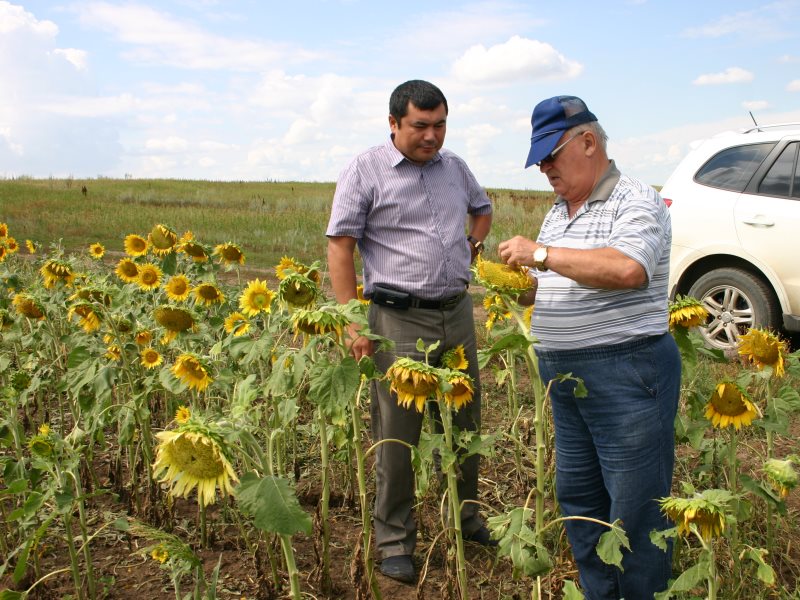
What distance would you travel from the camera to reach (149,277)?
4688 mm

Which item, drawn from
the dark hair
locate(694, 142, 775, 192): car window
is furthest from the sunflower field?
locate(694, 142, 775, 192): car window

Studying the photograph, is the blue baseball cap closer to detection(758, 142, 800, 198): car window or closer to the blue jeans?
the blue jeans

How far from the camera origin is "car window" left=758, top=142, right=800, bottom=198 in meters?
5.80

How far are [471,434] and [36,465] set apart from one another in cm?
139

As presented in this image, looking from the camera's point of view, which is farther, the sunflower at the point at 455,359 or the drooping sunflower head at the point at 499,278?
the sunflower at the point at 455,359

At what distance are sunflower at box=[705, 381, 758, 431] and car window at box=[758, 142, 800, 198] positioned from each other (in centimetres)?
371

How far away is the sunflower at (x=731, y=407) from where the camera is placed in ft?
8.64

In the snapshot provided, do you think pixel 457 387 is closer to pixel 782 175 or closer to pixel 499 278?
pixel 499 278

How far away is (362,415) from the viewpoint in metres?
4.73

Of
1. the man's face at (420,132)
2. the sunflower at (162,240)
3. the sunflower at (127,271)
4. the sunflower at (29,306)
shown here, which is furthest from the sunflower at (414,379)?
the sunflower at (127,271)

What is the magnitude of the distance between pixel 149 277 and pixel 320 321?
289 centimetres

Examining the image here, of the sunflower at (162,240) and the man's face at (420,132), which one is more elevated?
the man's face at (420,132)

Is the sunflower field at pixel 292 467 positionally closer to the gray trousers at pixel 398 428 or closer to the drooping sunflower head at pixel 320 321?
the drooping sunflower head at pixel 320 321

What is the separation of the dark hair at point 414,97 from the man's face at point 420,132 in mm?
16
